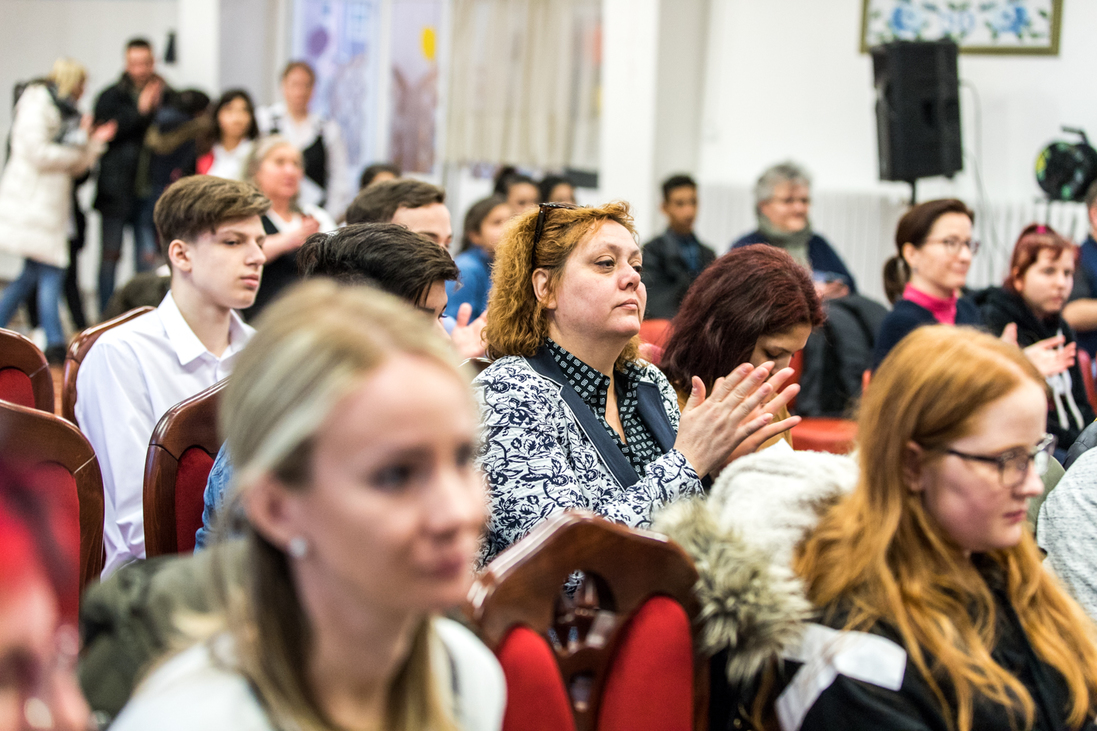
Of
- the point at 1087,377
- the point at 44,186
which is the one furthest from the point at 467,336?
the point at 44,186

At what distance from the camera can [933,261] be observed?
3.25 m

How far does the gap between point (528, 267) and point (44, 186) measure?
4.50 metres

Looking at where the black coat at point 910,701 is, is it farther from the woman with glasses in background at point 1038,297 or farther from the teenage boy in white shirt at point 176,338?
the woman with glasses in background at point 1038,297

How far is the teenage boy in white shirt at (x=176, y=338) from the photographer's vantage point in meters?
2.05

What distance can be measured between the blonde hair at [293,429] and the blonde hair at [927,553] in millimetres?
525

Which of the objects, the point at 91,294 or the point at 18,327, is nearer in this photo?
the point at 18,327

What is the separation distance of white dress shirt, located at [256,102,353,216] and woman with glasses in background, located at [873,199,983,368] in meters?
3.50

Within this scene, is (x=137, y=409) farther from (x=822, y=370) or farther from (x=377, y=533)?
Answer: (x=822, y=370)

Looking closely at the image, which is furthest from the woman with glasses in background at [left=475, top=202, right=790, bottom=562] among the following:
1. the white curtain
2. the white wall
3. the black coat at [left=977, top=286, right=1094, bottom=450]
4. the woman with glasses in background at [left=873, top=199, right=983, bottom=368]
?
the white curtain

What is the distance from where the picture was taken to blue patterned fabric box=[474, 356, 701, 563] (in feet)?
5.13

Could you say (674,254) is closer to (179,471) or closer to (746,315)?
(746,315)

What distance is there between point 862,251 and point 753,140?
1005 millimetres

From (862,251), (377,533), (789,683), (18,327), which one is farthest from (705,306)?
(18,327)

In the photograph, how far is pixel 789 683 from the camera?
1.12 m
